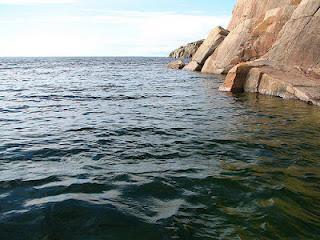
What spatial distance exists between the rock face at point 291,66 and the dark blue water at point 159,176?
4313 mm

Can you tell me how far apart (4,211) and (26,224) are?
0.62 metres

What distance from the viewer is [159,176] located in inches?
264

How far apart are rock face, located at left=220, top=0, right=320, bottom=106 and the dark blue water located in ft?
14.2

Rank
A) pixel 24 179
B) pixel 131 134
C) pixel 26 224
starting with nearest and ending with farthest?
pixel 26 224
pixel 24 179
pixel 131 134

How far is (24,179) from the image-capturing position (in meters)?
6.52

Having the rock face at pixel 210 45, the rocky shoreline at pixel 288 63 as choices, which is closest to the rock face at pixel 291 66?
the rocky shoreline at pixel 288 63

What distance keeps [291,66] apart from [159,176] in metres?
15.2

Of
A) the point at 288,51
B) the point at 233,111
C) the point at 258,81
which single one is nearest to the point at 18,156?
the point at 233,111

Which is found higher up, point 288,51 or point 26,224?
point 288,51

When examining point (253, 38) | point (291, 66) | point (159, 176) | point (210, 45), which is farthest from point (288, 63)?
point (210, 45)

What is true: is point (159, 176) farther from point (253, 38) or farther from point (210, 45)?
point (210, 45)

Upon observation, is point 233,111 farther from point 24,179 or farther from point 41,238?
point 41,238

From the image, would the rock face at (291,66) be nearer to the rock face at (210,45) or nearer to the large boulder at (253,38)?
the large boulder at (253,38)

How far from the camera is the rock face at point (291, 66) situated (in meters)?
17.1
